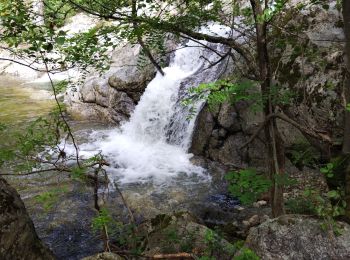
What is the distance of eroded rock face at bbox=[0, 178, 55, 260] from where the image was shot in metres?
2.97

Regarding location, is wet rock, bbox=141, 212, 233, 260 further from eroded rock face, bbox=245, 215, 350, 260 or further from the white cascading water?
the white cascading water

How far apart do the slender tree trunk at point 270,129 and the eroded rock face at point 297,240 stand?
1.80 ft

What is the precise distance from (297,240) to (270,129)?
1211 mm


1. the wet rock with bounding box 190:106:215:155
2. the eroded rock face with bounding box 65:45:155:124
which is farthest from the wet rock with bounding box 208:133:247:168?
the eroded rock face with bounding box 65:45:155:124

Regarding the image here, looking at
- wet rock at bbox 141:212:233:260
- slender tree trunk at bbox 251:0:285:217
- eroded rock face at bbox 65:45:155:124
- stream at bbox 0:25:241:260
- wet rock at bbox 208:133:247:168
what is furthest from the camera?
eroded rock face at bbox 65:45:155:124

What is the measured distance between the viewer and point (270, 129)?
12.2ft

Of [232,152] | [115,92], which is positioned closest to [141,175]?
[232,152]

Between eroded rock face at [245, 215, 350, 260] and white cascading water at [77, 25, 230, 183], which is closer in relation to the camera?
eroded rock face at [245, 215, 350, 260]

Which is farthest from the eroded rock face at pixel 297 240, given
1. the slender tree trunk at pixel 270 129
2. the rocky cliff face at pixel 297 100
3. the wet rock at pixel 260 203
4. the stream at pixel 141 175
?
the wet rock at pixel 260 203

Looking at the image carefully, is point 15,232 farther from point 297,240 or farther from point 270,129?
point 270,129

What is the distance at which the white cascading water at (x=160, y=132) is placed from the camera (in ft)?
27.7

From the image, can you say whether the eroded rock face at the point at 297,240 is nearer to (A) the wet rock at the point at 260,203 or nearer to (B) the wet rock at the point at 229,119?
(A) the wet rock at the point at 260,203

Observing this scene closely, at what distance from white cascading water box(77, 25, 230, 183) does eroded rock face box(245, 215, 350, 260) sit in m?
4.67

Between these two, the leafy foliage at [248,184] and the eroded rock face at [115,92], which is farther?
the eroded rock face at [115,92]
